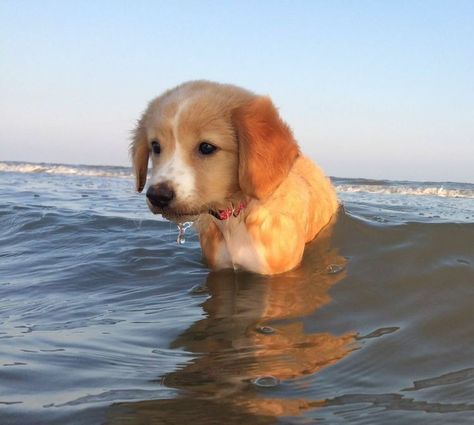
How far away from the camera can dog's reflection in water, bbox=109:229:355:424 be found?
2121 millimetres

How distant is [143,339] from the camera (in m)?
→ 3.04

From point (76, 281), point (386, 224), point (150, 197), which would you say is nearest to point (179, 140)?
point (150, 197)

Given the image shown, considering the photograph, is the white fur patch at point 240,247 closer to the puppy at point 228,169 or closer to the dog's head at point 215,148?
the puppy at point 228,169

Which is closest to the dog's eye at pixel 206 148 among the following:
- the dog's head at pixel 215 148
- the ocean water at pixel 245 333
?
the dog's head at pixel 215 148

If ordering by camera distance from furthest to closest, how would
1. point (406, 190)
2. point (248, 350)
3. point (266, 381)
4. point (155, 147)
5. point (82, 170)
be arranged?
point (82, 170)
point (406, 190)
point (155, 147)
point (248, 350)
point (266, 381)

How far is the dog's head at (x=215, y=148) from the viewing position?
11.8 feet

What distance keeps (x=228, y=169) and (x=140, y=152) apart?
0.89 metres

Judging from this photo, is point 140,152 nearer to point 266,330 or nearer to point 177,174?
point 177,174

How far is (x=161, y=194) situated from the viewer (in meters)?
3.41

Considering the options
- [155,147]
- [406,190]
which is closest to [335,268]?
[155,147]

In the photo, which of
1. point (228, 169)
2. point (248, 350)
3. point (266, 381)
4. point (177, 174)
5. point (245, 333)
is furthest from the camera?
point (228, 169)

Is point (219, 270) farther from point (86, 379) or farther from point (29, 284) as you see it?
point (86, 379)

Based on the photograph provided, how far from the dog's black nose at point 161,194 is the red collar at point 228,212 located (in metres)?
0.71

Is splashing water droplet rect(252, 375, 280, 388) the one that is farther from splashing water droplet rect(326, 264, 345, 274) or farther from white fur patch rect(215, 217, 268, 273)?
splashing water droplet rect(326, 264, 345, 274)
